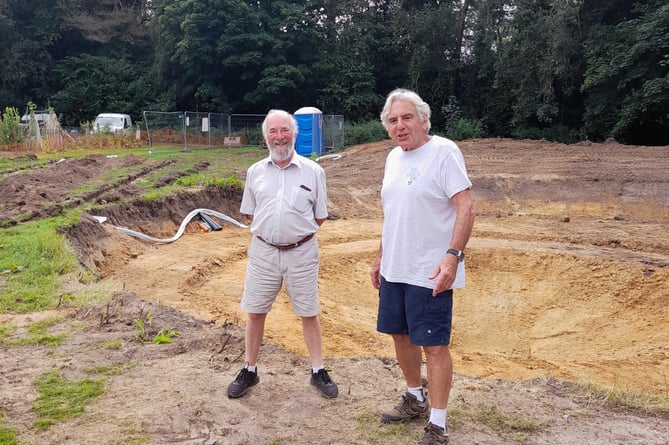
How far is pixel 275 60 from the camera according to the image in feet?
105

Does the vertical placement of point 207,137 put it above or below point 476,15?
below

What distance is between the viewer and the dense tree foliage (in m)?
22.8

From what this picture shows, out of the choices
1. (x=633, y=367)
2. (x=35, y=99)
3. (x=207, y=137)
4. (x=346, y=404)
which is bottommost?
(x=633, y=367)

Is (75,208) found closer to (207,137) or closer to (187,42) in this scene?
(207,137)

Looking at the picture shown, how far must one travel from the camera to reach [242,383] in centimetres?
396

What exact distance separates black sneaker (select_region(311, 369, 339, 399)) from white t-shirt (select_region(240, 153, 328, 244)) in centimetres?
96

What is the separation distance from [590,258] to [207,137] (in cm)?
2128

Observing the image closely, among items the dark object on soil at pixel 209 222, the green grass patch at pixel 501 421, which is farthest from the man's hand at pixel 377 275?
the dark object on soil at pixel 209 222

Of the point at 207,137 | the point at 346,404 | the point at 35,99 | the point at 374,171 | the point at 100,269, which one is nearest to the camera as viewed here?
the point at 346,404

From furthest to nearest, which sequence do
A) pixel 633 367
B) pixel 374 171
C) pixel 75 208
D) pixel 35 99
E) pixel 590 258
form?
pixel 35 99 < pixel 374 171 < pixel 75 208 < pixel 590 258 < pixel 633 367

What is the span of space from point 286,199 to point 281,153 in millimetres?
302

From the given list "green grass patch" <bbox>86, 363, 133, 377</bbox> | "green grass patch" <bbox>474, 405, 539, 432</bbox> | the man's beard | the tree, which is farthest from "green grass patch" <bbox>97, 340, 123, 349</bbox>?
the tree

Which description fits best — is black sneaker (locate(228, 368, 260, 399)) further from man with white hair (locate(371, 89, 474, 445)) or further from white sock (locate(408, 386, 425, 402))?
man with white hair (locate(371, 89, 474, 445))

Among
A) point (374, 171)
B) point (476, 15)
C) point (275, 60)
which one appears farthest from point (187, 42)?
point (374, 171)
